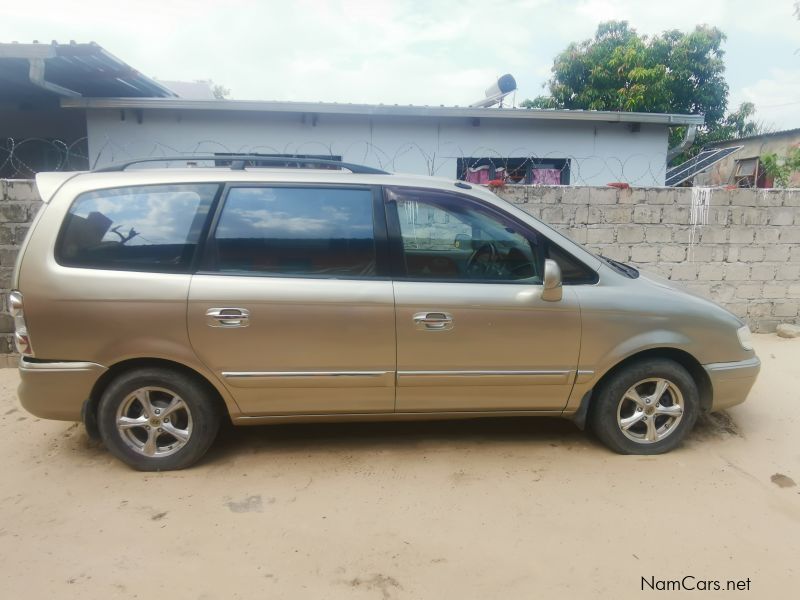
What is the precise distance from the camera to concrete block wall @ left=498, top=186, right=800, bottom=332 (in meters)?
5.92

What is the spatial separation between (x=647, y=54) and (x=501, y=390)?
1695cm

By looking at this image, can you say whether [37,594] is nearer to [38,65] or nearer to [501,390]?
[501,390]

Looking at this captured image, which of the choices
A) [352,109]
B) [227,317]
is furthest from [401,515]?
[352,109]

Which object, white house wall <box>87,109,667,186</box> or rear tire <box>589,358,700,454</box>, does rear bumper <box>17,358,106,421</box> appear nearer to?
rear tire <box>589,358,700,454</box>

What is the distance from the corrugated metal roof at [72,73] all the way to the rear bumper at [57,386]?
207 inches

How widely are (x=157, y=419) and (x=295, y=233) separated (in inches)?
52.8

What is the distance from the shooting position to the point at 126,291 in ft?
9.86

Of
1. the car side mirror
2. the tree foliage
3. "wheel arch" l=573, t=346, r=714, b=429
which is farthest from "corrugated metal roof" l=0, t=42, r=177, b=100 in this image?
the tree foliage

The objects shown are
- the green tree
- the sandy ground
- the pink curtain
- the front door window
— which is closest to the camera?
the sandy ground

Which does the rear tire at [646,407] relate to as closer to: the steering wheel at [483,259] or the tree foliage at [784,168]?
the steering wheel at [483,259]

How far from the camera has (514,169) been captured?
917cm

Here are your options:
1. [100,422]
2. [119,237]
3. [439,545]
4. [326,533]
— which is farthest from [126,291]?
[439,545]

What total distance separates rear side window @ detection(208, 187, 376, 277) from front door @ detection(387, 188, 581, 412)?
0.21 m

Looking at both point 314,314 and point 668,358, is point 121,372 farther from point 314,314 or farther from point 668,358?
point 668,358
